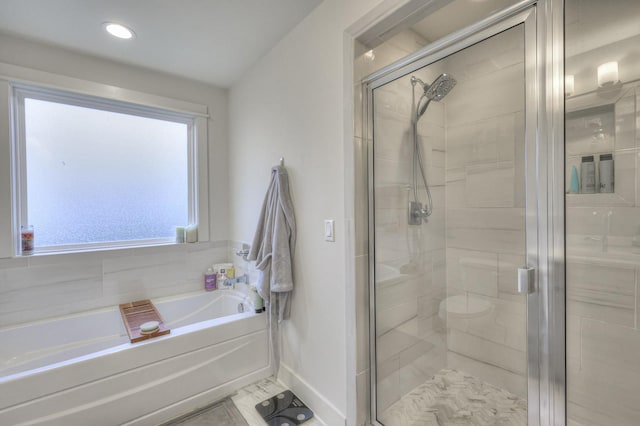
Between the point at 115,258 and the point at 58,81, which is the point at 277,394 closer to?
the point at 115,258

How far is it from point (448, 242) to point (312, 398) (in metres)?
1.35

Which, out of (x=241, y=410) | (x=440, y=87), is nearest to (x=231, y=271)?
(x=241, y=410)

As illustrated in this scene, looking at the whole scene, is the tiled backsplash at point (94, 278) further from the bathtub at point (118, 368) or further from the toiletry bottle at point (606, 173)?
the toiletry bottle at point (606, 173)

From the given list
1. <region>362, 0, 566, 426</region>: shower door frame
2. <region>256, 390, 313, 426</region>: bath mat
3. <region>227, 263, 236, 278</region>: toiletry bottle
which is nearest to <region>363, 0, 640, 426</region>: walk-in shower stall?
<region>362, 0, 566, 426</region>: shower door frame

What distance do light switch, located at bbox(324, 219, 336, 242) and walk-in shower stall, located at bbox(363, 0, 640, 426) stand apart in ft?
0.66

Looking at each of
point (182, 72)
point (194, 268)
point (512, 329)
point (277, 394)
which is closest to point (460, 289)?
point (512, 329)

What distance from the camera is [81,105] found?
2.24 m

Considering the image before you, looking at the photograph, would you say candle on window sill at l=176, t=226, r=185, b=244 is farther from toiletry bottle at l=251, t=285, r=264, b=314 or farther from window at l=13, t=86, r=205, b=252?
toiletry bottle at l=251, t=285, r=264, b=314

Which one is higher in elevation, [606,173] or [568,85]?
[568,85]

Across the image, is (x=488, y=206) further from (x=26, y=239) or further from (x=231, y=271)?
(x=26, y=239)

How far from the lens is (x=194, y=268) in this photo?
267cm

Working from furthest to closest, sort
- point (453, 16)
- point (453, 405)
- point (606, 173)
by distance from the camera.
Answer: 1. point (453, 405)
2. point (453, 16)
3. point (606, 173)

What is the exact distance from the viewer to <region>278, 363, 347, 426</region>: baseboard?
1.59 meters

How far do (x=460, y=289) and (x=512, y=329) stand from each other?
0.41 metres
